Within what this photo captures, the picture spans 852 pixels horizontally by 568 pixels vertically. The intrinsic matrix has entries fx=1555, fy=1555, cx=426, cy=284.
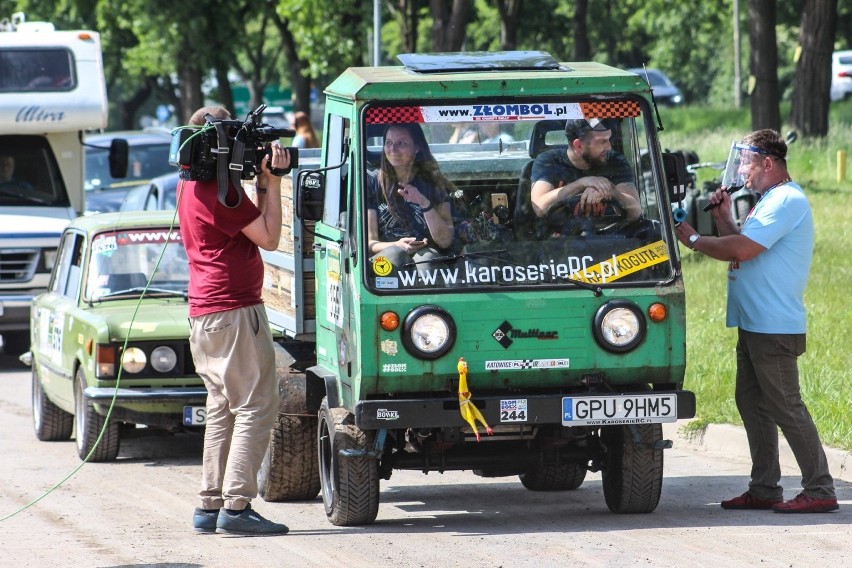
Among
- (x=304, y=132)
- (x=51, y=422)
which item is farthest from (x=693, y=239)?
(x=304, y=132)

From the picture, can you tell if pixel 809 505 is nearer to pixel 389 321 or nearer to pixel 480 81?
pixel 389 321

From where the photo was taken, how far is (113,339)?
389 inches

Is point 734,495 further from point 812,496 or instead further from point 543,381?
point 543,381

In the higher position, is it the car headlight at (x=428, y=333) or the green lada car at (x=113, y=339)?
the car headlight at (x=428, y=333)

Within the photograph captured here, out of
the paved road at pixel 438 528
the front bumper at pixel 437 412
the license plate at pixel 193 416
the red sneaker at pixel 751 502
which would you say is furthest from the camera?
the license plate at pixel 193 416

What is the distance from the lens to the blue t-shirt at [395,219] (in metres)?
7.39

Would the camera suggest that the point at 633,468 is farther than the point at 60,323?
No

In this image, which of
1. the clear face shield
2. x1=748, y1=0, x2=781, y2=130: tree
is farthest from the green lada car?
x1=748, y1=0, x2=781, y2=130: tree

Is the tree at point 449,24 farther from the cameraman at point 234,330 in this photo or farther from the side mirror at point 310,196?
the cameraman at point 234,330

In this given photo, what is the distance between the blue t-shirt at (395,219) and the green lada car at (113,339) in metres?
1.95

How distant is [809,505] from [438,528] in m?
1.90

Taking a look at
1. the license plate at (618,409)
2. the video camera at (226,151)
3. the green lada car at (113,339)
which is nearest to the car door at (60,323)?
the green lada car at (113,339)

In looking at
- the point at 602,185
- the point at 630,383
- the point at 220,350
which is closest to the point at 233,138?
the point at 220,350

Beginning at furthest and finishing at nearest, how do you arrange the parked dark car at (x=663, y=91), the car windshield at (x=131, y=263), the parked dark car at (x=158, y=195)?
the parked dark car at (x=663, y=91), the parked dark car at (x=158, y=195), the car windshield at (x=131, y=263)
